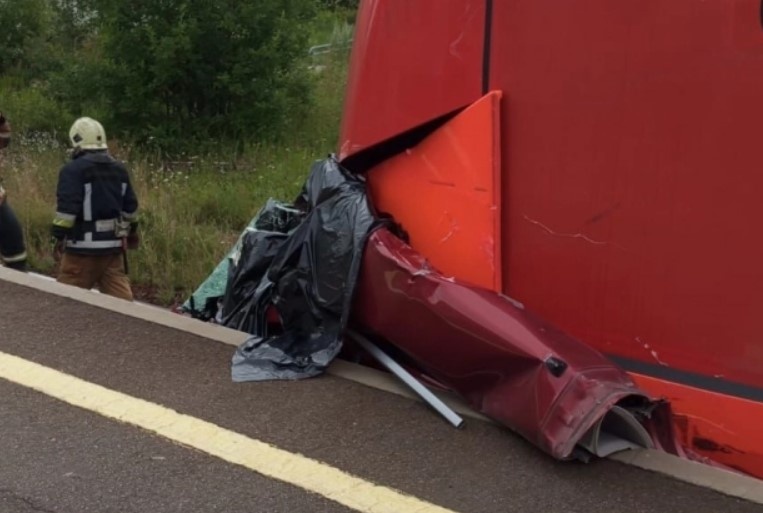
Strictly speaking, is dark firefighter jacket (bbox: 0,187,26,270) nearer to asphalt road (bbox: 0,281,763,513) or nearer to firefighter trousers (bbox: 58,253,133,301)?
firefighter trousers (bbox: 58,253,133,301)

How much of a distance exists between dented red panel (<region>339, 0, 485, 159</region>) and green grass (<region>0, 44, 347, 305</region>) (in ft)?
8.91

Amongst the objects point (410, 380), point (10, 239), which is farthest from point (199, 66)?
point (410, 380)

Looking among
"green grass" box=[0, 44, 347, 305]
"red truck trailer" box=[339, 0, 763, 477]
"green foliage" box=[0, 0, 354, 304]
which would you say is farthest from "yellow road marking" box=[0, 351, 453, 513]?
"green foliage" box=[0, 0, 354, 304]

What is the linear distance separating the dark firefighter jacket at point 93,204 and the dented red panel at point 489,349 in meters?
2.33

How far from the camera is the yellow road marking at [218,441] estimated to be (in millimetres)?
3244

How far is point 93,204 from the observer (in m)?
5.75

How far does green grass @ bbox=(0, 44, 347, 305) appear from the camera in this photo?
23.0 feet

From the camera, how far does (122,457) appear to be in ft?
11.7

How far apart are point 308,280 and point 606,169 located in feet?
4.84

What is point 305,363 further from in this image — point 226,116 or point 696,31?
point 226,116

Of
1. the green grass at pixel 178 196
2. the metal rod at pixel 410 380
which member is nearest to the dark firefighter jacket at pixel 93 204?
the green grass at pixel 178 196

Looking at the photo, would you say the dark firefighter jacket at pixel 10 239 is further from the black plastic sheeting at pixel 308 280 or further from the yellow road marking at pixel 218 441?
the black plastic sheeting at pixel 308 280

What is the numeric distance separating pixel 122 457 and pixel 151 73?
9.19 m

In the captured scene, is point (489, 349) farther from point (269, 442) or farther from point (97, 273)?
point (97, 273)
